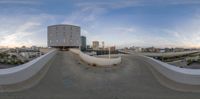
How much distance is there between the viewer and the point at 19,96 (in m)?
8.88

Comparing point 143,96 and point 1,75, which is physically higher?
point 1,75

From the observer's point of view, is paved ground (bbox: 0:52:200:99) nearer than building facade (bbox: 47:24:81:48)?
Yes

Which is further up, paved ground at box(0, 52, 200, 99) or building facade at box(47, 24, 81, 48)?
building facade at box(47, 24, 81, 48)

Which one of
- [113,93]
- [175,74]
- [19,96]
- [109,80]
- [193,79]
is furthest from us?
[109,80]

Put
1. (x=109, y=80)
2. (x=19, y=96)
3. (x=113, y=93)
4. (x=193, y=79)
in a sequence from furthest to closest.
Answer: (x=109, y=80), (x=193, y=79), (x=113, y=93), (x=19, y=96)

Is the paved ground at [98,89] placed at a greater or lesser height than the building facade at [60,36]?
lesser

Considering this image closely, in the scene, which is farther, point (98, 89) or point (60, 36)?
point (60, 36)

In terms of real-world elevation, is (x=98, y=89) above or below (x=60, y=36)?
below

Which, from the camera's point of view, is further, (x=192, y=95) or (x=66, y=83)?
(x=66, y=83)

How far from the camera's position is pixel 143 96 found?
29.5 feet

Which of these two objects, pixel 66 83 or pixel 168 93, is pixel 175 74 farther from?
pixel 66 83

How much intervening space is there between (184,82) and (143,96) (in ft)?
8.92

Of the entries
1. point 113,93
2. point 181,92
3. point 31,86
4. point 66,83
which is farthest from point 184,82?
point 31,86

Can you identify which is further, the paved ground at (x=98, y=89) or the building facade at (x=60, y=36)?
the building facade at (x=60, y=36)
